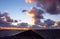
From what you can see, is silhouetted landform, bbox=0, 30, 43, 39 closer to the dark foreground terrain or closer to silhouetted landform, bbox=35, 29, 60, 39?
the dark foreground terrain

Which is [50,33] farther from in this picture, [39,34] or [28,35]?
[28,35]

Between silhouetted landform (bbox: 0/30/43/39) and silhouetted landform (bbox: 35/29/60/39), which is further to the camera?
silhouetted landform (bbox: 35/29/60/39)

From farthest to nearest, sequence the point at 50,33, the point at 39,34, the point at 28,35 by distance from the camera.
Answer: the point at 50,33 → the point at 39,34 → the point at 28,35

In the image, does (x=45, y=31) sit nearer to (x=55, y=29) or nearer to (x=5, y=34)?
(x=55, y=29)

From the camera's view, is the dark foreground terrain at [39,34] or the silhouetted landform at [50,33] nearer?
the dark foreground terrain at [39,34]

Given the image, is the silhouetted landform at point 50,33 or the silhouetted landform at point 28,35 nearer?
the silhouetted landform at point 28,35

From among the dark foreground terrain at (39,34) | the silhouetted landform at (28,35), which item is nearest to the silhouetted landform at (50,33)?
the dark foreground terrain at (39,34)

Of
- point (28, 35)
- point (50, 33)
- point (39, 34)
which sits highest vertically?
point (50, 33)

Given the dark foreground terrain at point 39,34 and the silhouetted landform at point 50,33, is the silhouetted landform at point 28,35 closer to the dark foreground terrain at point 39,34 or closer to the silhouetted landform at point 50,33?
the dark foreground terrain at point 39,34

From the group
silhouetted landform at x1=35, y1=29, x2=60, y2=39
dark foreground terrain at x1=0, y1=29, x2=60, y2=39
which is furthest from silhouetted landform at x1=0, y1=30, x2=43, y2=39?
silhouetted landform at x1=35, y1=29, x2=60, y2=39

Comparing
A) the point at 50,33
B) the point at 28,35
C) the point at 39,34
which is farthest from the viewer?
the point at 50,33

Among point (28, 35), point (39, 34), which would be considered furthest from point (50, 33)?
point (28, 35)

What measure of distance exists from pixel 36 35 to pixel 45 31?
256 cm

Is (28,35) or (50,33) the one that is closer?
(28,35)
